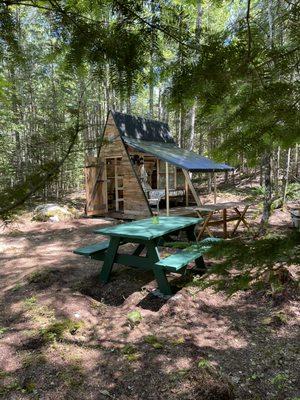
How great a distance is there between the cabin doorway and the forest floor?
711cm

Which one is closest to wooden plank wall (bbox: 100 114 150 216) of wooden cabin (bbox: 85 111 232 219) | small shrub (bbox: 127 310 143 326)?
wooden cabin (bbox: 85 111 232 219)

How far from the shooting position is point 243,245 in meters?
1.14

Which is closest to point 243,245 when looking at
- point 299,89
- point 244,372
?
point 299,89

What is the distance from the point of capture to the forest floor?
8.82ft

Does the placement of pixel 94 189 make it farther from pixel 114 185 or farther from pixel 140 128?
pixel 140 128

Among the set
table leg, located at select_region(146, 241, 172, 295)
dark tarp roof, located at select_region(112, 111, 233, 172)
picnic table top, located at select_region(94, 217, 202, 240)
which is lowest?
table leg, located at select_region(146, 241, 172, 295)

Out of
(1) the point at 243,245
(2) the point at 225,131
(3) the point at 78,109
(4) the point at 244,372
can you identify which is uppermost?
(3) the point at 78,109

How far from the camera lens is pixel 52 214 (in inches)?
454

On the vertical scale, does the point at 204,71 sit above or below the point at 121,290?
above

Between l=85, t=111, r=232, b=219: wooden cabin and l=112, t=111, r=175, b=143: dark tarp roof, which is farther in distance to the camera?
l=112, t=111, r=175, b=143: dark tarp roof

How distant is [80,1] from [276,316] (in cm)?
399

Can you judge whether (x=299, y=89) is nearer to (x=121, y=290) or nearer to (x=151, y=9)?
(x=151, y=9)

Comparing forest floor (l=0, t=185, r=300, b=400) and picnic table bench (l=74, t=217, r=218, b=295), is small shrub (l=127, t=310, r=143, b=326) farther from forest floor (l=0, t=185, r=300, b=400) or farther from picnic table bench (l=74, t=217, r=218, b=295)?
picnic table bench (l=74, t=217, r=218, b=295)

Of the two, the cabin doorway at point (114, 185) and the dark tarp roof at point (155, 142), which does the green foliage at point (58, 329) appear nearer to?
the dark tarp roof at point (155, 142)
